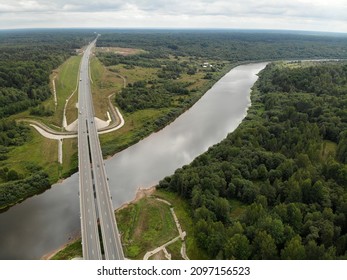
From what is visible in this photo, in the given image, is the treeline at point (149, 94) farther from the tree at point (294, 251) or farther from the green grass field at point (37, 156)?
the tree at point (294, 251)

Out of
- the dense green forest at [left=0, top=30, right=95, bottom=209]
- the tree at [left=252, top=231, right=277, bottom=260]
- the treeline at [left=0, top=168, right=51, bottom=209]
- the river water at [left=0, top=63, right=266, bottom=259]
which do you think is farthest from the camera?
the dense green forest at [left=0, top=30, right=95, bottom=209]

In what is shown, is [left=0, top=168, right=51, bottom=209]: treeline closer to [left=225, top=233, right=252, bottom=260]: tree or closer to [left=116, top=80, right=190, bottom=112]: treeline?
[left=225, top=233, right=252, bottom=260]: tree

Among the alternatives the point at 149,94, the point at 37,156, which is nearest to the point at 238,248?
the point at 37,156

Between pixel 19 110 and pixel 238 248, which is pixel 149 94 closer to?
pixel 19 110

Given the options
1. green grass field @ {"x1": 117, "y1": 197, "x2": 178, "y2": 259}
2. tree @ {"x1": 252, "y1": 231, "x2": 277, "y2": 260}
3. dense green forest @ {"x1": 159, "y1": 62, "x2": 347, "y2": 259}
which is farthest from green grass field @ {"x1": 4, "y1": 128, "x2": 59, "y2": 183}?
tree @ {"x1": 252, "y1": 231, "x2": 277, "y2": 260}

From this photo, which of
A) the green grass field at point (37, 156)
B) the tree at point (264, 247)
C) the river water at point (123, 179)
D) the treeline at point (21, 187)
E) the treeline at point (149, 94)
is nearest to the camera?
the tree at point (264, 247)

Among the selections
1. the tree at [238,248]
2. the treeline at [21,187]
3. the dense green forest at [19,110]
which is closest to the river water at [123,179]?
the treeline at [21,187]
